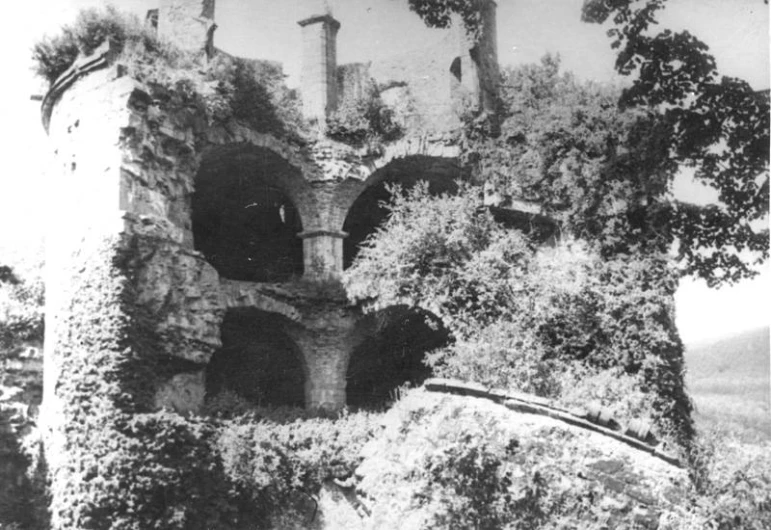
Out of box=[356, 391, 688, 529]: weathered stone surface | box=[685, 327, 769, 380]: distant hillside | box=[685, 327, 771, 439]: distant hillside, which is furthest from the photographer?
box=[685, 327, 769, 380]: distant hillside

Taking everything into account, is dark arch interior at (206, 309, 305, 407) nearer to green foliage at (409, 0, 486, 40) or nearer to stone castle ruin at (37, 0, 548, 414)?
stone castle ruin at (37, 0, 548, 414)

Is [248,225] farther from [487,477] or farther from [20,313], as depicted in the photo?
[487,477]

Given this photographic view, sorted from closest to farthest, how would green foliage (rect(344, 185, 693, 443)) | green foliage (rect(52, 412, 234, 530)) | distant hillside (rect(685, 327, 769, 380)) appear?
green foliage (rect(52, 412, 234, 530))
green foliage (rect(344, 185, 693, 443))
distant hillside (rect(685, 327, 769, 380))

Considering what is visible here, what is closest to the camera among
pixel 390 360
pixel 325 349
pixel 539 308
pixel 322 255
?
pixel 539 308

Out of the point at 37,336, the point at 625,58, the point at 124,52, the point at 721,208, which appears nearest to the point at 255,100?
the point at 124,52

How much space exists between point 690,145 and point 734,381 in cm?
558


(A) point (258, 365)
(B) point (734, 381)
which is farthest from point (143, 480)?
(B) point (734, 381)

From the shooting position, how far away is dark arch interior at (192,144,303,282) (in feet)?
54.4

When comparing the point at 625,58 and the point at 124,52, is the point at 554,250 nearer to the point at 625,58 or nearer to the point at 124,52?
the point at 625,58

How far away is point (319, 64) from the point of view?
17.8 metres

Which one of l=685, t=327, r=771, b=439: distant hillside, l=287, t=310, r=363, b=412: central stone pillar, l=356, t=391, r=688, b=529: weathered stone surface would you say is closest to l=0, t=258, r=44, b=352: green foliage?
l=287, t=310, r=363, b=412: central stone pillar

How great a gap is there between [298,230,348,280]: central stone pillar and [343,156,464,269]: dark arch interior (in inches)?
22.3

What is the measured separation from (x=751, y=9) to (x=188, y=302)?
8816 millimetres

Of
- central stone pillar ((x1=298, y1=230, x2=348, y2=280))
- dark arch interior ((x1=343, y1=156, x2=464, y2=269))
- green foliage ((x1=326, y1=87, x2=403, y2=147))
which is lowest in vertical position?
central stone pillar ((x1=298, y1=230, x2=348, y2=280))
